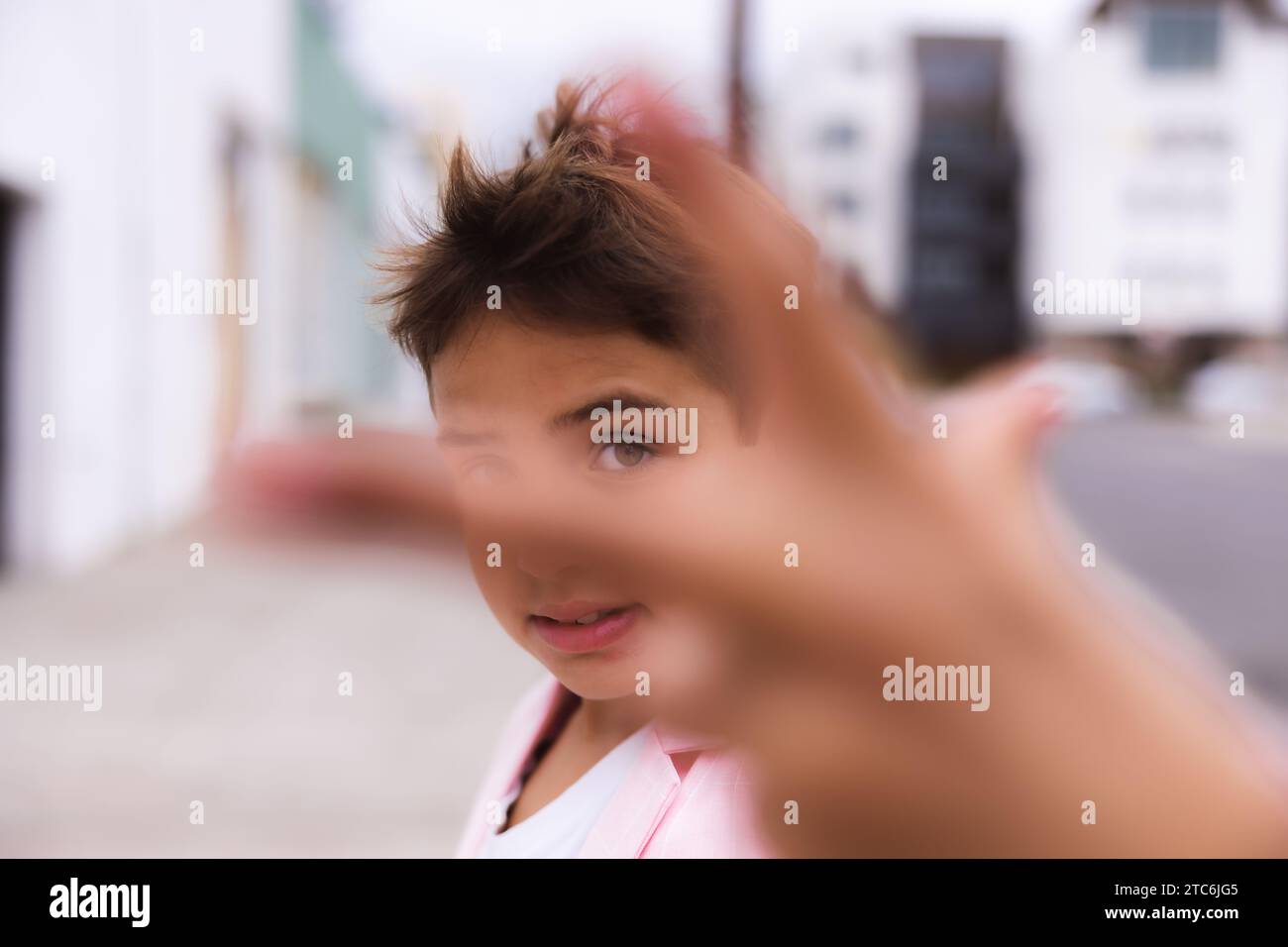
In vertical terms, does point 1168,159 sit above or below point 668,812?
above

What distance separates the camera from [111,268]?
17.7 ft

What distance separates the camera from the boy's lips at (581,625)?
500mm

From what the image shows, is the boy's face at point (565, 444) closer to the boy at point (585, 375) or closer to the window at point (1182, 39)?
the boy at point (585, 375)

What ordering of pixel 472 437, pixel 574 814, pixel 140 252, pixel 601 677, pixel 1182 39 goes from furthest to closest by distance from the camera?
pixel 1182 39 < pixel 140 252 < pixel 574 814 < pixel 601 677 < pixel 472 437

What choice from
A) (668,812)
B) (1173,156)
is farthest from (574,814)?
(1173,156)

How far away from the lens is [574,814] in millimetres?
724

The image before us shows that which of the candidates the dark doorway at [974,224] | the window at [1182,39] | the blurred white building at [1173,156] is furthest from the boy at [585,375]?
the window at [1182,39]

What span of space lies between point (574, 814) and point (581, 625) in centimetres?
23

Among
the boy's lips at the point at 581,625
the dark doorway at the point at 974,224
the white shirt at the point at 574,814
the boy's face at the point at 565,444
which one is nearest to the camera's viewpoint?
the boy's face at the point at 565,444

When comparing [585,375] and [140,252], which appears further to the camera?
[140,252]

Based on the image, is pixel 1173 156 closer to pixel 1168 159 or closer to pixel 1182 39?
pixel 1168 159

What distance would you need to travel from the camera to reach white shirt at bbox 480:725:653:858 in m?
0.70
